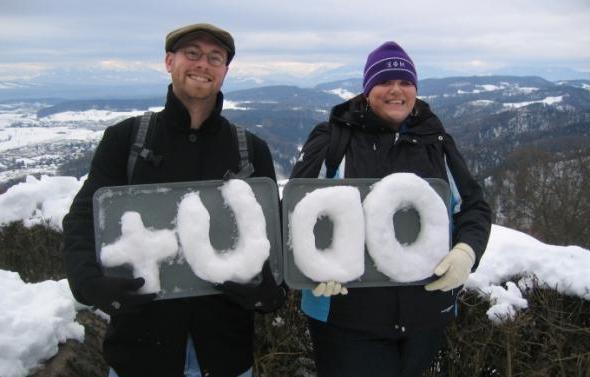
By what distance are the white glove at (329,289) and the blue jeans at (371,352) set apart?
0.31m

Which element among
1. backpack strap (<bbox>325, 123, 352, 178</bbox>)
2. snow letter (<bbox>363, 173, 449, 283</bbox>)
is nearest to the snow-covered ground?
snow letter (<bbox>363, 173, 449, 283</bbox>)

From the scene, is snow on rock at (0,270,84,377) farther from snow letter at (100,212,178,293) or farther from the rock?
snow letter at (100,212,178,293)

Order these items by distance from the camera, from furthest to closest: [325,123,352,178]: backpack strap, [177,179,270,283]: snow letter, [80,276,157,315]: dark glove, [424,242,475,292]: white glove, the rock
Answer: the rock → [325,123,352,178]: backpack strap → [424,242,475,292]: white glove → [177,179,270,283]: snow letter → [80,276,157,315]: dark glove

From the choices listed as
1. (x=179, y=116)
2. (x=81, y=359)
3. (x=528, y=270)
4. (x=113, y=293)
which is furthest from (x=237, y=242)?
(x=528, y=270)

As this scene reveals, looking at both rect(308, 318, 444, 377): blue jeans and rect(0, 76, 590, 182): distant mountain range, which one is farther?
rect(0, 76, 590, 182): distant mountain range

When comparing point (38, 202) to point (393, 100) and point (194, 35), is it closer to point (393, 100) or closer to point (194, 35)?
point (194, 35)

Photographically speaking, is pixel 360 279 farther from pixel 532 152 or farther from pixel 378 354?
pixel 532 152

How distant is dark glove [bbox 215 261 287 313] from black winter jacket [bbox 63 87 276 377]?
0.22 metres

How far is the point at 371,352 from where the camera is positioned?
2307 mm

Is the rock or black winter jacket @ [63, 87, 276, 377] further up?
black winter jacket @ [63, 87, 276, 377]

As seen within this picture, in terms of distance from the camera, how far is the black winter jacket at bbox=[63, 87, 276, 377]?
2104 mm

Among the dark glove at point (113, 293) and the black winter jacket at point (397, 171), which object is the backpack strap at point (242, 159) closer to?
the black winter jacket at point (397, 171)

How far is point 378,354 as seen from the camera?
2.31 metres

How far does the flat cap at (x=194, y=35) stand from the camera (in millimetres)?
2160
